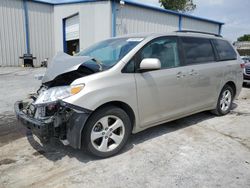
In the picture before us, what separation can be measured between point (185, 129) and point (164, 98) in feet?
3.40

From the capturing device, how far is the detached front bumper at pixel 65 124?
3.16m

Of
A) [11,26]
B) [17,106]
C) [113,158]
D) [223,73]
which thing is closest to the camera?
[113,158]

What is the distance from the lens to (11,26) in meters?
17.1

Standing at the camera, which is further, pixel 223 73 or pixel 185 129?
pixel 223 73

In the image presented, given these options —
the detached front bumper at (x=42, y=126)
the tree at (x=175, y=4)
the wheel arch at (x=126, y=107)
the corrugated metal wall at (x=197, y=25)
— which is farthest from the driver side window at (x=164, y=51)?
the tree at (x=175, y=4)

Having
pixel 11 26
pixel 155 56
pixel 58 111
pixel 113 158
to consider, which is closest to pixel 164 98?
pixel 155 56

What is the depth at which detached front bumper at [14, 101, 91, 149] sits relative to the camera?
10.4ft

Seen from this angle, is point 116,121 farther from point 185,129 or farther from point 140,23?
point 140,23

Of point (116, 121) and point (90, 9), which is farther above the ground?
point (90, 9)

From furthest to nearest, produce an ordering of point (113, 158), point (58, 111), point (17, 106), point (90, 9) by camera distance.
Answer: point (90, 9) < point (17, 106) < point (113, 158) < point (58, 111)

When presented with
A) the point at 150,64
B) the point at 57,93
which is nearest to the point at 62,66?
the point at 57,93

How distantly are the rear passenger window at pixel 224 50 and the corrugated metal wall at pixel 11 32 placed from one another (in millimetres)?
15528

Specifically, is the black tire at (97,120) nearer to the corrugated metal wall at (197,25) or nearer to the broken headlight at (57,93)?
the broken headlight at (57,93)

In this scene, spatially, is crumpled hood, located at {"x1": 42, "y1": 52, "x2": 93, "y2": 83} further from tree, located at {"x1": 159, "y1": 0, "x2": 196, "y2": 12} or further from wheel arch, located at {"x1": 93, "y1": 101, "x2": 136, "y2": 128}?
tree, located at {"x1": 159, "y1": 0, "x2": 196, "y2": 12}
